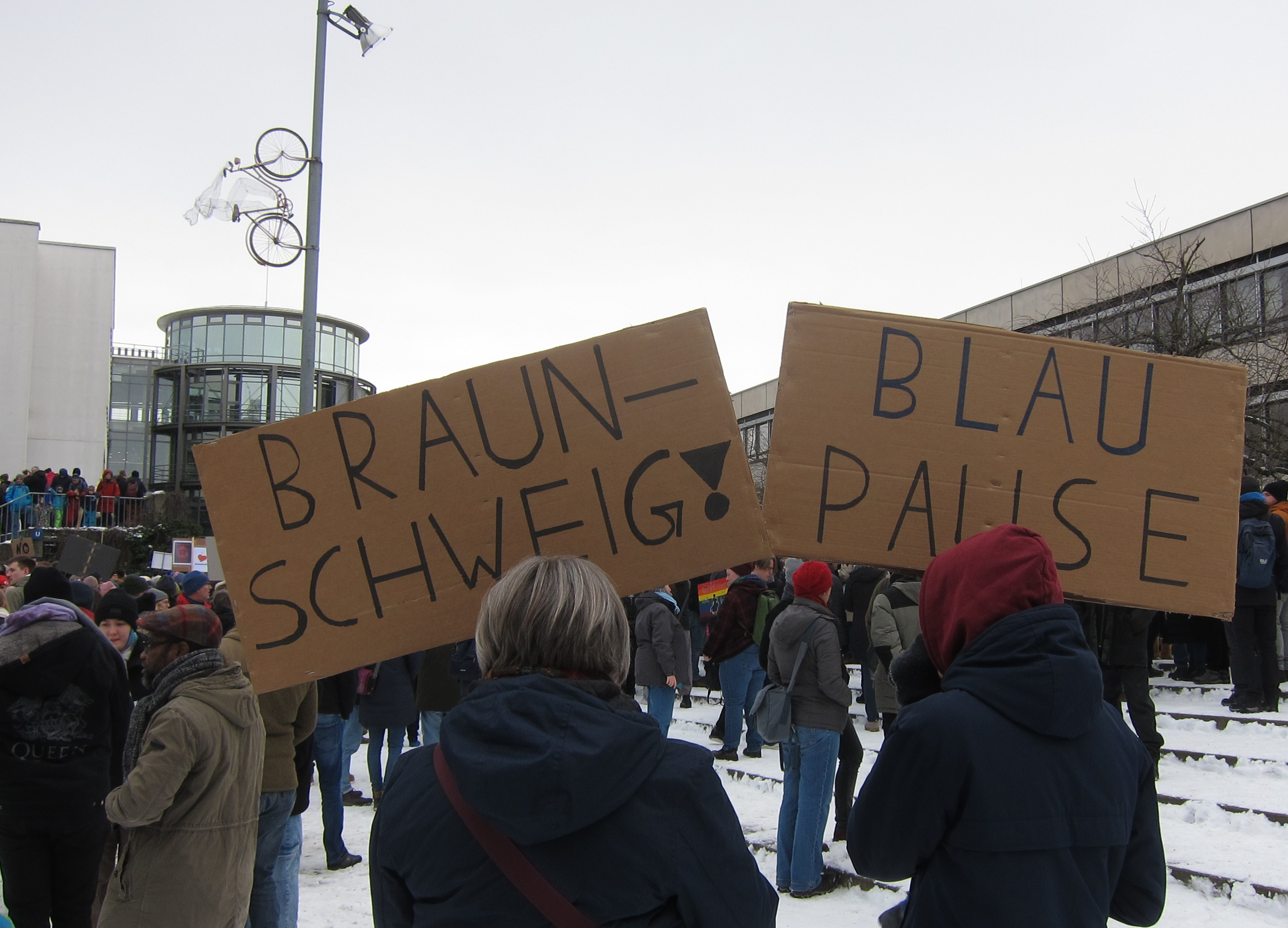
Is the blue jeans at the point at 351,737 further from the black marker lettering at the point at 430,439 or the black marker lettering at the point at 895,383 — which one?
the black marker lettering at the point at 895,383

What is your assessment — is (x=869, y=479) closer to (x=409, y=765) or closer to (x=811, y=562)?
(x=409, y=765)

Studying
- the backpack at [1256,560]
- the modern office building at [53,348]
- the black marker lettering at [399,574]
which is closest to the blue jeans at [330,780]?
the black marker lettering at [399,574]

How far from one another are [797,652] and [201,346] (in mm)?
46839

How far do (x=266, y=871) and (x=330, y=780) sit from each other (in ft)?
6.27

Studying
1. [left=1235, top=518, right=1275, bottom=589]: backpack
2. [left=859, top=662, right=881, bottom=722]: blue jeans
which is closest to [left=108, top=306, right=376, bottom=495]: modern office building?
[left=859, top=662, right=881, bottom=722]: blue jeans

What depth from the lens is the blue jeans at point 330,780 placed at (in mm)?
6129

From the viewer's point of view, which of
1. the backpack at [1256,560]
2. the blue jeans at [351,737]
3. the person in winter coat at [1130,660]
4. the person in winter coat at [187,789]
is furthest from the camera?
the backpack at [1256,560]

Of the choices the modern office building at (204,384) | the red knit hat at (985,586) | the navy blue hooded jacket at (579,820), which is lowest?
the navy blue hooded jacket at (579,820)

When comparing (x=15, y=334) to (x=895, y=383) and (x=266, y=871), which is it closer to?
(x=266, y=871)

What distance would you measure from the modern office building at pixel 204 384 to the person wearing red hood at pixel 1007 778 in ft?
150

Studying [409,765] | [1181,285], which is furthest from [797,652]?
[1181,285]

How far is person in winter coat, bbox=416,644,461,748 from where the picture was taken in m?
6.89

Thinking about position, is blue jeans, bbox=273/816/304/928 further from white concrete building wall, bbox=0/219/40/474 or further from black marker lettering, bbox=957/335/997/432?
white concrete building wall, bbox=0/219/40/474

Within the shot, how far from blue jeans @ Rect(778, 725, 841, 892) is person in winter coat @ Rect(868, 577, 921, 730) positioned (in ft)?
4.25
